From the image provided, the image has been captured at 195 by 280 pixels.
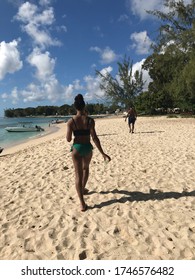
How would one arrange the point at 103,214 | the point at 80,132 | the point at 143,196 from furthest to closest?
the point at 143,196, the point at 103,214, the point at 80,132

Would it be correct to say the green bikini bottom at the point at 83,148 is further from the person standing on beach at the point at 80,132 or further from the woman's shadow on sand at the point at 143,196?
the woman's shadow on sand at the point at 143,196

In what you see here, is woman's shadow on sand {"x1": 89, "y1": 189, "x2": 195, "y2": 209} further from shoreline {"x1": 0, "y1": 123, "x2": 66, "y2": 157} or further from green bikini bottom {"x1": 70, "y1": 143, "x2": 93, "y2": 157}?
shoreline {"x1": 0, "y1": 123, "x2": 66, "y2": 157}

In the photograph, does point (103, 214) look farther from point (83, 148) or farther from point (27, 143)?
point (27, 143)

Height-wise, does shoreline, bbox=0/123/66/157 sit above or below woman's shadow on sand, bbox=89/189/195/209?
below

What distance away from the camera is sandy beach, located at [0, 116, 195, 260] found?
12.9 ft

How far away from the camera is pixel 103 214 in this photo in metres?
5.08

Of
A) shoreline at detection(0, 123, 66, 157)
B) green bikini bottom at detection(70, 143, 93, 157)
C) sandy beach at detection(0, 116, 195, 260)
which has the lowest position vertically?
shoreline at detection(0, 123, 66, 157)

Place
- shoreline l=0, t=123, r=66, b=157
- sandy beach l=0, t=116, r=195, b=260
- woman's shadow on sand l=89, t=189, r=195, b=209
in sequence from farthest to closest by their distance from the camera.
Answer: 1. shoreline l=0, t=123, r=66, b=157
2. woman's shadow on sand l=89, t=189, r=195, b=209
3. sandy beach l=0, t=116, r=195, b=260

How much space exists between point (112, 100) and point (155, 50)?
145ft

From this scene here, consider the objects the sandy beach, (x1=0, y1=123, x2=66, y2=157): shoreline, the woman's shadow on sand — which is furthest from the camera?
(x1=0, y1=123, x2=66, y2=157): shoreline

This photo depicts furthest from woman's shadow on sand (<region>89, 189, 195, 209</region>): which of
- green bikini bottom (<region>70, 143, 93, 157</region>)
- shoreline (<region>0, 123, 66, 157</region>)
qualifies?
shoreline (<region>0, 123, 66, 157</region>)

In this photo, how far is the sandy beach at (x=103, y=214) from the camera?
12.9 feet

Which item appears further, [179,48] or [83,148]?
Result: [179,48]

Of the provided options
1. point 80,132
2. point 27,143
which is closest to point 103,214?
point 80,132
